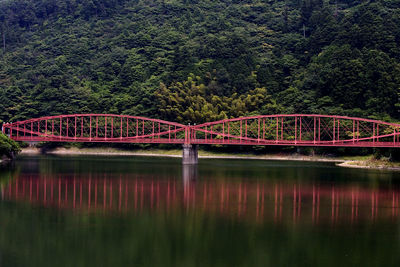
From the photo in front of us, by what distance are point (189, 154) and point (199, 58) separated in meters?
53.2

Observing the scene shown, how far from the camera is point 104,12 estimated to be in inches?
6353

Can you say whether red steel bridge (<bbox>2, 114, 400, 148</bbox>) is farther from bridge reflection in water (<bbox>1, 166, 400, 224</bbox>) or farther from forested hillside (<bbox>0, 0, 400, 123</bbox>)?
bridge reflection in water (<bbox>1, 166, 400, 224</bbox>)

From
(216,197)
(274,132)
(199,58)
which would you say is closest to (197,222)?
(216,197)

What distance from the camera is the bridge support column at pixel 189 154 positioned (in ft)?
237

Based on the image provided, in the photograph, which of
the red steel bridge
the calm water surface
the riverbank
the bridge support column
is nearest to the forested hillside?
the red steel bridge

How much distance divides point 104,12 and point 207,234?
141776mm

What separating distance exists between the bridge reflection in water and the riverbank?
21816 mm

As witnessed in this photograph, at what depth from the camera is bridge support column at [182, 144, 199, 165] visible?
72250 mm

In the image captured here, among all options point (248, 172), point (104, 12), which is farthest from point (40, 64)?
point (248, 172)

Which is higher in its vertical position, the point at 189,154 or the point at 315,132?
the point at 315,132

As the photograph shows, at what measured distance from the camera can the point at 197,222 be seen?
1125 inches

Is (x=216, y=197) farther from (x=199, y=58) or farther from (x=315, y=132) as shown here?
(x=199, y=58)

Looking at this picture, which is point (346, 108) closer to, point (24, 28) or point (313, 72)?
point (313, 72)

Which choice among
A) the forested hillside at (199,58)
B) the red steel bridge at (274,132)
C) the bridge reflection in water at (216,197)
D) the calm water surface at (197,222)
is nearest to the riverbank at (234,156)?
the red steel bridge at (274,132)
